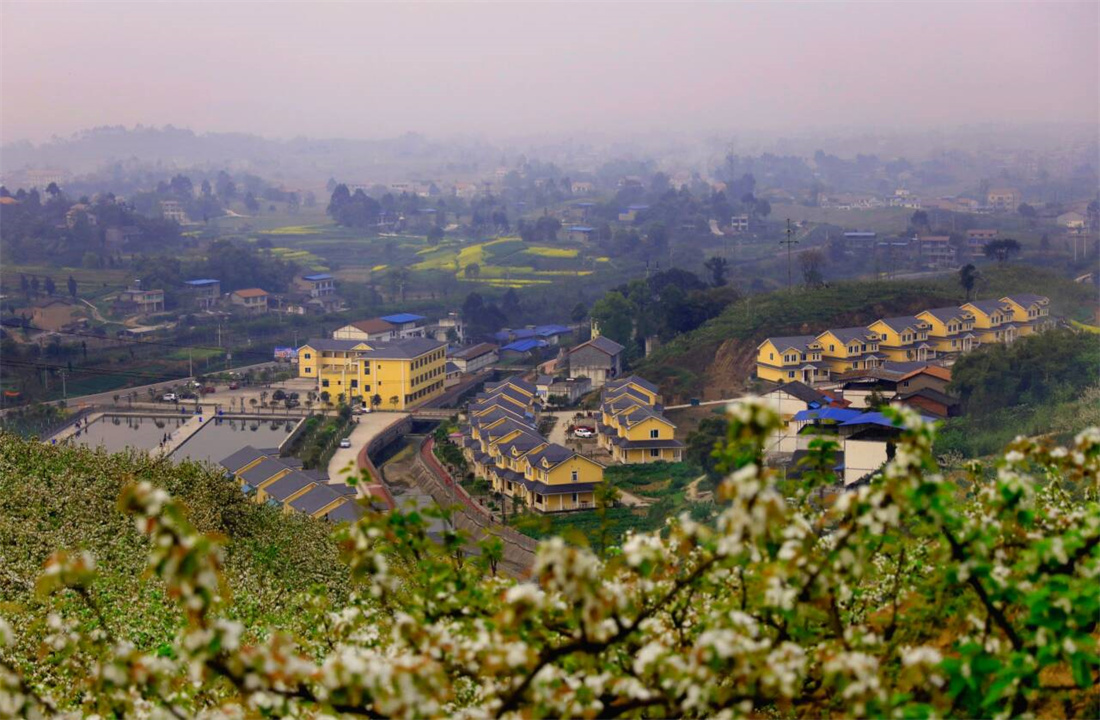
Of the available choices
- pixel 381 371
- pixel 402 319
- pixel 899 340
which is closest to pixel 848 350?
pixel 899 340

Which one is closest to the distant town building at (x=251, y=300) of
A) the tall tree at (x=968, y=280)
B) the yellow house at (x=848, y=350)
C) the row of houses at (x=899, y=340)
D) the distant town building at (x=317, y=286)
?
the distant town building at (x=317, y=286)

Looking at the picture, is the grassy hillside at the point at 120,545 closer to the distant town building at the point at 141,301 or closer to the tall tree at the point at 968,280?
the tall tree at the point at 968,280

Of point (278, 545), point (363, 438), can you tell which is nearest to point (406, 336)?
point (363, 438)

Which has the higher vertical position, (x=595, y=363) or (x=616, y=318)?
(x=616, y=318)

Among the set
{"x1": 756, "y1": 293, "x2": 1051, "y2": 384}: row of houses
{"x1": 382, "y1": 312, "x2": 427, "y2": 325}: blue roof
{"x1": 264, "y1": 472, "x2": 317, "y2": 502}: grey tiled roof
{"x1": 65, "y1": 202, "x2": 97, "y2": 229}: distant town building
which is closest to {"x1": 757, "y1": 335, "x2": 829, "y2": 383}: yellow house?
{"x1": 756, "y1": 293, "x2": 1051, "y2": 384}: row of houses

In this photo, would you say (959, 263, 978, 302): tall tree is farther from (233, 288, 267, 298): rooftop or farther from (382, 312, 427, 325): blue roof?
(233, 288, 267, 298): rooftop

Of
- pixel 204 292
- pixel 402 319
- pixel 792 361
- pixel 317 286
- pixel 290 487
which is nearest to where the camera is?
pixel 290 487

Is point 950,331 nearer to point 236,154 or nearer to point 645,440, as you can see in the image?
point 645,440
